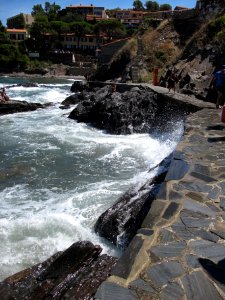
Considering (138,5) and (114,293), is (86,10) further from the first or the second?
(114,293)

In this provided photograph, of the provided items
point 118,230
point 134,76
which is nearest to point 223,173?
point 118,230

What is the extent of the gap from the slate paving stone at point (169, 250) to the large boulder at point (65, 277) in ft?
3.73

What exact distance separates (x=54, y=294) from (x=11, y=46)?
84.2 meters

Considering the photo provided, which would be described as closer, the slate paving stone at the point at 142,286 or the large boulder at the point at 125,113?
the slate paving stone at the point at 142,286

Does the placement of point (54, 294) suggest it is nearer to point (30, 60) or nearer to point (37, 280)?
point (37, 280)

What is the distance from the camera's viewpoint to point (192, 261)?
4.21 metres

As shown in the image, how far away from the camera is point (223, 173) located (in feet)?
23.0

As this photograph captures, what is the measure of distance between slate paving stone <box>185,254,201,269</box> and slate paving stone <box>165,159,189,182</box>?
244cm

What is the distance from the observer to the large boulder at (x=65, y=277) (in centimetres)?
507

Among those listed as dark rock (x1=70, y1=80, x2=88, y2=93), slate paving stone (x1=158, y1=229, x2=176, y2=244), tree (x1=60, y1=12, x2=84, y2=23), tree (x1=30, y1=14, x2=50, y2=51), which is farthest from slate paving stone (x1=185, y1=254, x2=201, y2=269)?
tree (x1=60, y1=12, x2=84, y2=23)

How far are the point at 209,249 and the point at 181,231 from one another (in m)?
0.52

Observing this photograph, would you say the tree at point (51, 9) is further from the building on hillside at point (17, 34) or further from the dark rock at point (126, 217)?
the dark rock at point (126, 217)

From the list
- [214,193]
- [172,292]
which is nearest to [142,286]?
[172,292]

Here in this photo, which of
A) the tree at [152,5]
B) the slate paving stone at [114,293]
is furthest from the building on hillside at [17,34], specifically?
the slate paving stone at [114,293]
